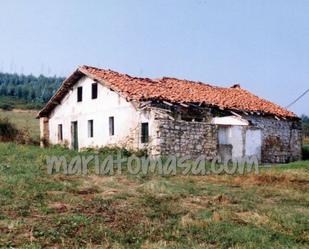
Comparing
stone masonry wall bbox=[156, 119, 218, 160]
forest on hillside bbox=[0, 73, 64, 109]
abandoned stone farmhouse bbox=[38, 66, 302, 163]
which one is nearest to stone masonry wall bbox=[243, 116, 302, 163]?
abandoned stone farmhouse bbox=[38, 66, 302, 163]

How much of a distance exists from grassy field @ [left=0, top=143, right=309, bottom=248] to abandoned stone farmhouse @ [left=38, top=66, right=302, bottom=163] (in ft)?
20.9

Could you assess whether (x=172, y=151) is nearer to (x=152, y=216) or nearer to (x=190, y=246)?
(x=152, y=216)

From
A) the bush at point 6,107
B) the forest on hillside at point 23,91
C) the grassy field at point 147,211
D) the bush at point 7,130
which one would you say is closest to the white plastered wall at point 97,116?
the bush at point 7,130

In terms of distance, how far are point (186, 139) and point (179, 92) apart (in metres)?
4.67

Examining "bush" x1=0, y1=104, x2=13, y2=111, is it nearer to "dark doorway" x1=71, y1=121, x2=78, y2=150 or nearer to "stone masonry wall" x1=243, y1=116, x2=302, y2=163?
"dark doorway" x1=71, y1=121, x2=78, y2=150

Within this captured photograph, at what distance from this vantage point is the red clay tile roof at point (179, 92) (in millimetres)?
22922

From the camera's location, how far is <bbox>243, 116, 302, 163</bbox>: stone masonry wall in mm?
26062

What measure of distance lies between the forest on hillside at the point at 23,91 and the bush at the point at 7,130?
39360mm

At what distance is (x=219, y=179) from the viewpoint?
14.8 m

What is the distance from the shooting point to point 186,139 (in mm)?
20797

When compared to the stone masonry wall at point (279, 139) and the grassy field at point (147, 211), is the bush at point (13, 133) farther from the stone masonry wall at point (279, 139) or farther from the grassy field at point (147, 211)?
the stone masonry wall at point (279, 139)

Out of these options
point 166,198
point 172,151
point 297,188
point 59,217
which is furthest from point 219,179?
point 59,217

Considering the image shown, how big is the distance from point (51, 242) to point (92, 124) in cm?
1855

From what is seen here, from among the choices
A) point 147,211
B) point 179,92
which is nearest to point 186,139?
point 179,92
